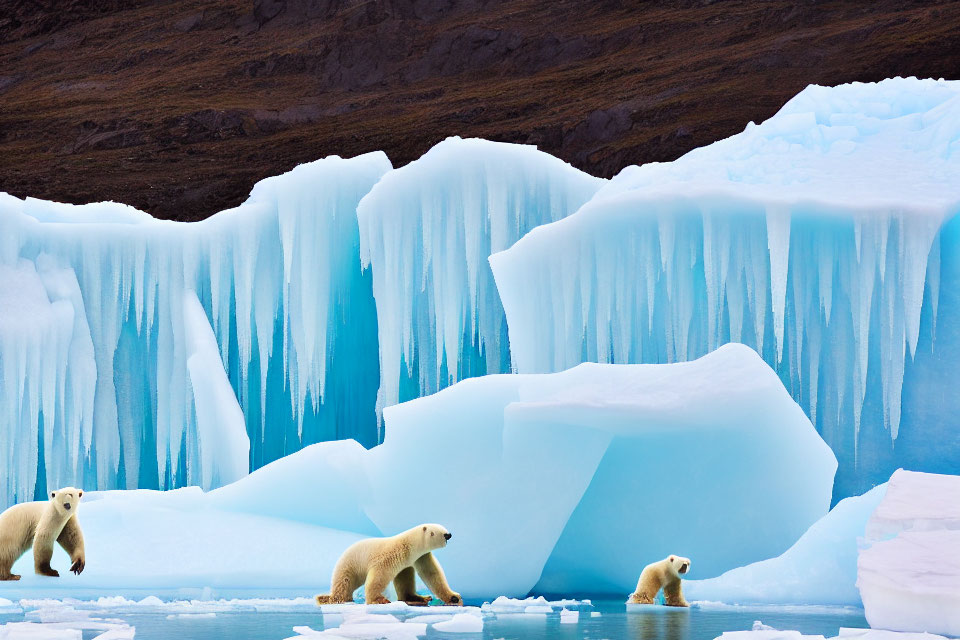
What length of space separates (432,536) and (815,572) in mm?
2851

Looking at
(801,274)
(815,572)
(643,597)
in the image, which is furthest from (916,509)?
(801,274)

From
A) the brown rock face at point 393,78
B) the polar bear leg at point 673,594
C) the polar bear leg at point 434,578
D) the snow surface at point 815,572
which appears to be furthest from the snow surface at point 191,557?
the brown rock face at point 393,78

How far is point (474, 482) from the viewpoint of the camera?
10312 millimetres

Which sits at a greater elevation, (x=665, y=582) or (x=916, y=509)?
(x=916, y=509)

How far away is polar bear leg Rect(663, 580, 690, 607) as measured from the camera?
924cm

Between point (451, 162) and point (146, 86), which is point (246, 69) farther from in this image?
point (451, 162)

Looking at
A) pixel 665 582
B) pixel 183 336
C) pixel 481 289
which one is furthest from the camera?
pixel 183 336

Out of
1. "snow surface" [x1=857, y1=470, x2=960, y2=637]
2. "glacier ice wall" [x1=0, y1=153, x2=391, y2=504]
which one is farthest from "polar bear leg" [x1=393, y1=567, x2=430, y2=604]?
"glacier ice wall" [x1=0, y1=153, x2=391, y2=504]

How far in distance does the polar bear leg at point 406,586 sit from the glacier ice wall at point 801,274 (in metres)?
5.16

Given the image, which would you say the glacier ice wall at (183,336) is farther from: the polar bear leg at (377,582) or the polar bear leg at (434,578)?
the polar bear leg at (377,582)

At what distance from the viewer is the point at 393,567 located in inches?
332

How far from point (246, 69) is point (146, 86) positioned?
9.56ft

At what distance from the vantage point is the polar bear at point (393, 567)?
8.39 meters

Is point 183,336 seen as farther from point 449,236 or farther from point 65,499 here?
point 65,499
